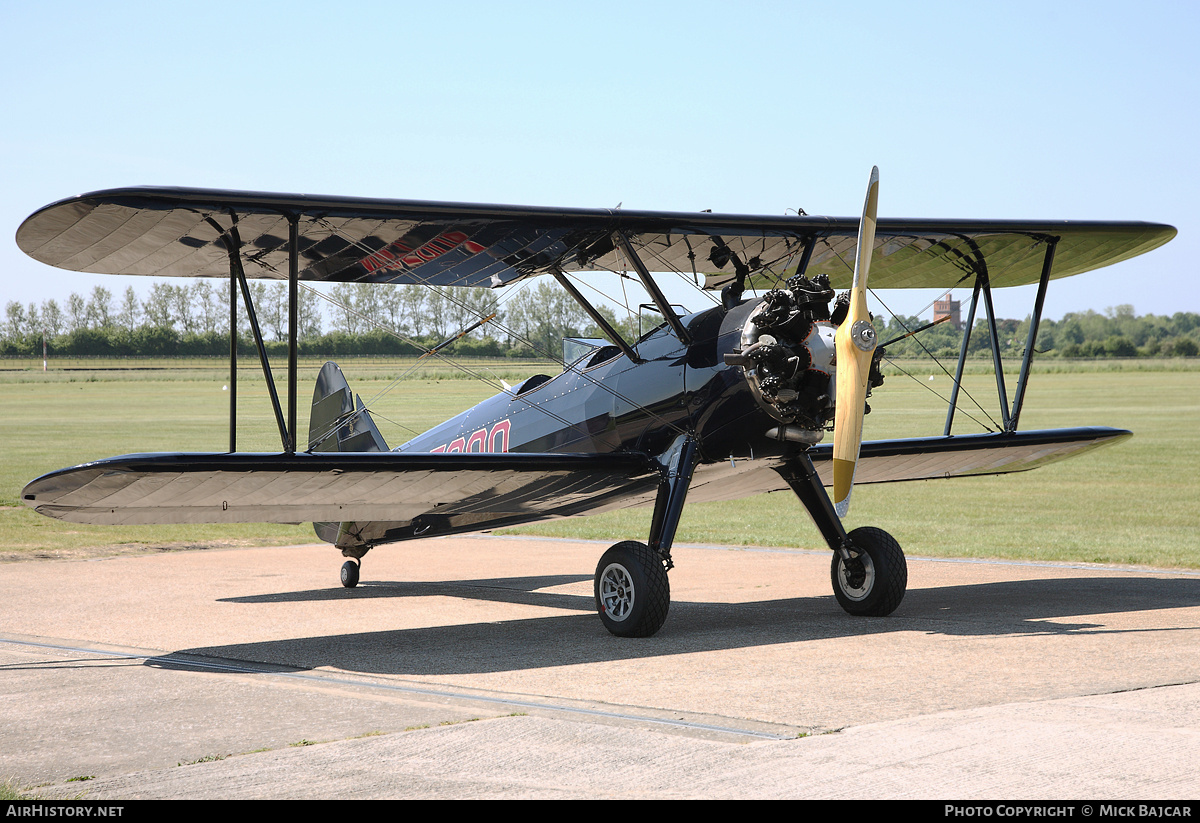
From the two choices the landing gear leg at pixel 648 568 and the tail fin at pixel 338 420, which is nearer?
the landing gear leg at pixel 648 568

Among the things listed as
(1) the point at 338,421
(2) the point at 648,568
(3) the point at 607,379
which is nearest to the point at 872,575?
(2) the point at 648,568

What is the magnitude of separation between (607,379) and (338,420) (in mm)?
4222

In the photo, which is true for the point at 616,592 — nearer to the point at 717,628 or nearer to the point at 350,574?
the point at 717,628

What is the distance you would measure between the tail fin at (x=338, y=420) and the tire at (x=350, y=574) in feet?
4.42

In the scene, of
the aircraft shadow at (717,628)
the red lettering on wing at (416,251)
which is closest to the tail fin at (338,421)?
the aircraft shadow at (717,628)

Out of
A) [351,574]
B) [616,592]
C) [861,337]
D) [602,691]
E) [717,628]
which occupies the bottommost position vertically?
[351,574]

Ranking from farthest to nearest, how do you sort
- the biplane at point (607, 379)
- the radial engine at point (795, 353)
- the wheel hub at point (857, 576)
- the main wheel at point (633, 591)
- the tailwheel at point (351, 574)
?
the tailwheel at point (351, 574) < the wheel hub at point (857, 576) < the main wheel at point (633, 591) < the radial engine at point (795, 353) < the biplane at point (607, 379)

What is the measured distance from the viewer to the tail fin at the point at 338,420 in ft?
41.9

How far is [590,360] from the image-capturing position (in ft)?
34.4

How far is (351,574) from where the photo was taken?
12.8 metres

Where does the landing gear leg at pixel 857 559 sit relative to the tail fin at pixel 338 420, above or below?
below

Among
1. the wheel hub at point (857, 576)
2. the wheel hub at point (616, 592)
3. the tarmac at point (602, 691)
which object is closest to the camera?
the tarmac at point (602, 691)

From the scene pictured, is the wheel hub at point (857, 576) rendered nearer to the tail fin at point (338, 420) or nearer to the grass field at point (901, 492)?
the grass field at point (901, 492)

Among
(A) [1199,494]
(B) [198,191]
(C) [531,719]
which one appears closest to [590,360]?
(B) [198,191]
